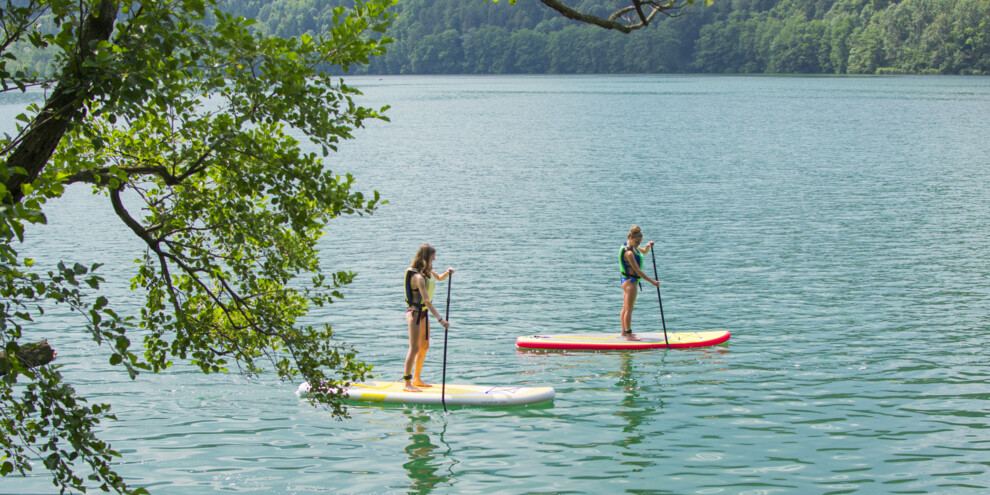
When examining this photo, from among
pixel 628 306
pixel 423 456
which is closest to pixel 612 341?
pixel 628 306

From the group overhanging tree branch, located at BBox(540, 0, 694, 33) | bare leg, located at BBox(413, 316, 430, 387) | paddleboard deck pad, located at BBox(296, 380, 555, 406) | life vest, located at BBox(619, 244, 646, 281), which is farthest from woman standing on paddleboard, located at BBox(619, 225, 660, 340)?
overhanging tree branch, located at BBox(540, 0, 694, 33)

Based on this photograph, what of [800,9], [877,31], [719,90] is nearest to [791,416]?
[719,90]

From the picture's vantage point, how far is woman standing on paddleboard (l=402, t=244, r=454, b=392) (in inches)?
533

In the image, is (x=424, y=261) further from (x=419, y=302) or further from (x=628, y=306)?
(x=628, y=306)

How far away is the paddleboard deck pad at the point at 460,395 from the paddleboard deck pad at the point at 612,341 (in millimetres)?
2942

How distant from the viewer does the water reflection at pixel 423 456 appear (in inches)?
460

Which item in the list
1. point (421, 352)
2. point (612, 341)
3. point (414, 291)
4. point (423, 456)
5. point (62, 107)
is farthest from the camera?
point (612, 341)

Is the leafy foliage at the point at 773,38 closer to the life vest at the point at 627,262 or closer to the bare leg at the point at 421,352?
the life vest at the point at 627,262

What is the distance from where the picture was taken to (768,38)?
174 metres

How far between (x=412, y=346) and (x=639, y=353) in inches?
194

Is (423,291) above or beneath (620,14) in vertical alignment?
beneath

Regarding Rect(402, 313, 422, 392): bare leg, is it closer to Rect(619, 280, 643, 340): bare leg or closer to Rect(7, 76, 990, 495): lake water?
Rect(7, 76, 990, 495): lake water

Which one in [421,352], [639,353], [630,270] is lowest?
[639,353]

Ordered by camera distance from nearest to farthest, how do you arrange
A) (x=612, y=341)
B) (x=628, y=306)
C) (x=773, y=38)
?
(x=612, y=341)
(x=628, y=306)
(x=773, y=38)
